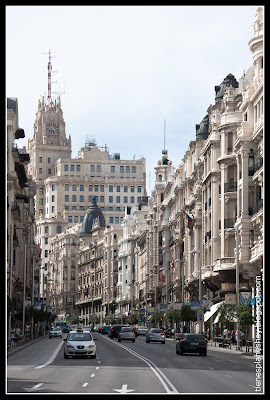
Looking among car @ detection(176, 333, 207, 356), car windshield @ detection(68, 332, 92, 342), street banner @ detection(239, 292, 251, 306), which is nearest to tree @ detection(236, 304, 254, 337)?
street banner @ detection(239, 292, 251, 306)

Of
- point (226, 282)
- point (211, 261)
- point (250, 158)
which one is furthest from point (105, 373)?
point (211, 261)

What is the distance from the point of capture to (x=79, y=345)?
47.7 m

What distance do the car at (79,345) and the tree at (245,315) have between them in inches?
540

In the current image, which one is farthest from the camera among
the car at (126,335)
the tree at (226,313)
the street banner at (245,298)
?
the car at (126,335)

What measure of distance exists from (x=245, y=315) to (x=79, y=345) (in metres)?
14.7

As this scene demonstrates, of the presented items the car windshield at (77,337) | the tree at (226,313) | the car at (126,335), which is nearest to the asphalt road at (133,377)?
the car windshield at (77,337)

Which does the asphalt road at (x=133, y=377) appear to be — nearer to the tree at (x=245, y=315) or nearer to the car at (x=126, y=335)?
the tree at (x=245, y=315)

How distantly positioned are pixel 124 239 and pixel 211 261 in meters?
106

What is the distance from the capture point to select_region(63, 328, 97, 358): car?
47.5 metres

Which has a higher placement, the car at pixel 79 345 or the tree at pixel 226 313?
the tree at pixel 226 313

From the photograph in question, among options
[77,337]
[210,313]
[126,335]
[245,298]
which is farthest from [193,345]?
[126,335]

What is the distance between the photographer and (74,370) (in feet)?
121

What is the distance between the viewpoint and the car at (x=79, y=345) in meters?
47.5
